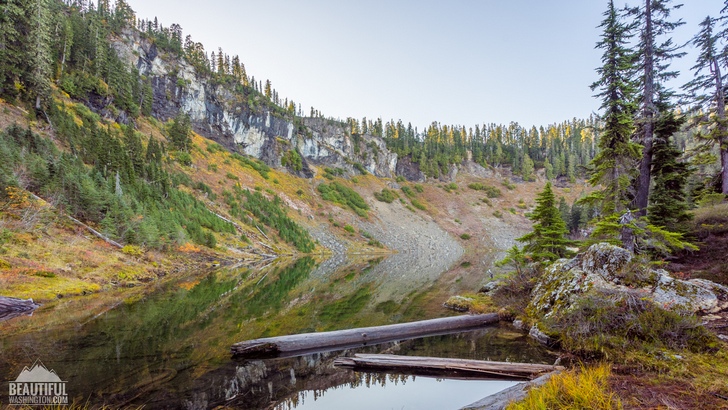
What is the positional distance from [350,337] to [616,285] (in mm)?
7944

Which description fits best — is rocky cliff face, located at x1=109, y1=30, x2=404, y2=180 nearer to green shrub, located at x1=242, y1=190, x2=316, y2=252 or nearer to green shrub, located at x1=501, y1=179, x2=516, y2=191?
green shrub, located at x1=242, y1=190, x2=316, y2=252

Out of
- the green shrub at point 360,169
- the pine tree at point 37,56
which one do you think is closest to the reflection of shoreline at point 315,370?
the pine tree at point 37,56

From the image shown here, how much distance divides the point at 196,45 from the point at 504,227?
3776 inches

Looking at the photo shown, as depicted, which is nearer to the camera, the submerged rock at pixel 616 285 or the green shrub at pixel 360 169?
the submerged rock at pixel 616 285

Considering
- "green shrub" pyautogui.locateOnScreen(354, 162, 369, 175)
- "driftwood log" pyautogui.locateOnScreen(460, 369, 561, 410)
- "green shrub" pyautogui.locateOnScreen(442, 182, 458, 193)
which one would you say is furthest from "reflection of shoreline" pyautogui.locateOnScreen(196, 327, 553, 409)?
"green shrub" pyautogui.locateOnScreen(442, 182, 458, 193)

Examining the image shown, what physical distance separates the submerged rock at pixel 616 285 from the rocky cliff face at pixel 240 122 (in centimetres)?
6856

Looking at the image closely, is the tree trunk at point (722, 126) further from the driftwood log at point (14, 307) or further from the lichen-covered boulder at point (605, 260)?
the driftwood log at point (14, 307)

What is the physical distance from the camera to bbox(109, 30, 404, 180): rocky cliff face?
6544 centimetres

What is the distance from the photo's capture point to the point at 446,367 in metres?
7.40

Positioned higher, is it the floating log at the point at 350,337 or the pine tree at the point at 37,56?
the pine tree at the point at 37,56

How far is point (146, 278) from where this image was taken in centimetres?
2119

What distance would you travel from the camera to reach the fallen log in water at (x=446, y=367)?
695 centimetres

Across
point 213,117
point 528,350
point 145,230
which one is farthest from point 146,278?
point 213,117

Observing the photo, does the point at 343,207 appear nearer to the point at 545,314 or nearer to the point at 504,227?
the point at 504,227
